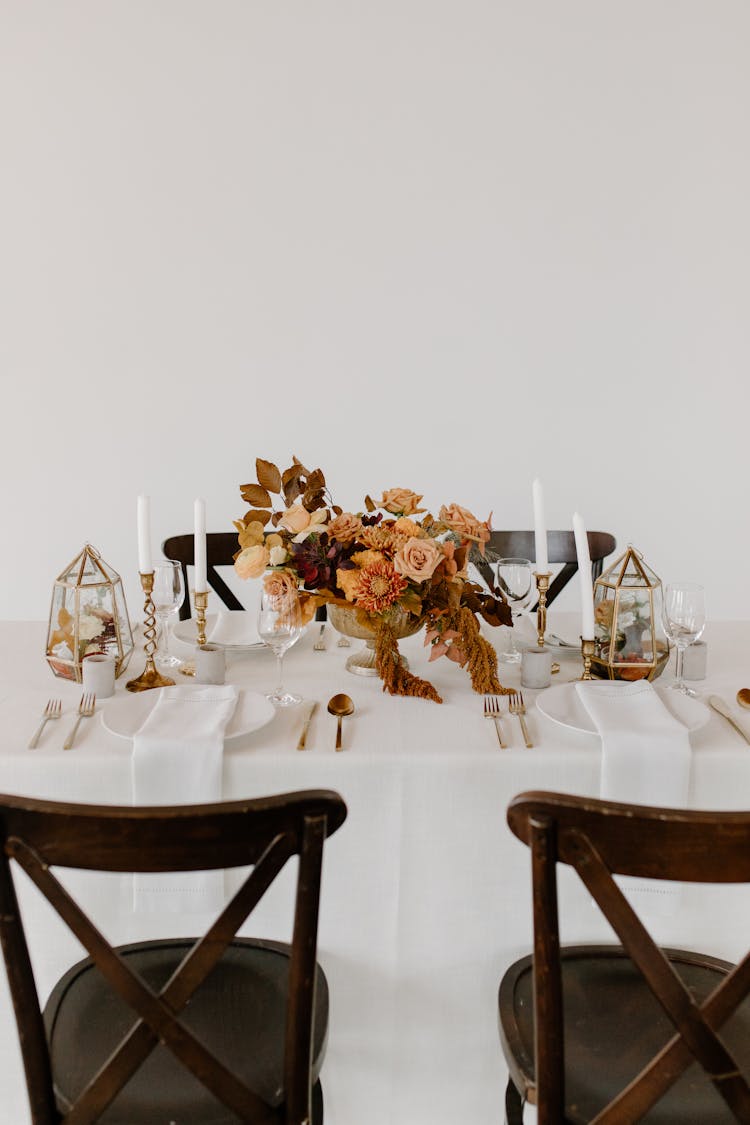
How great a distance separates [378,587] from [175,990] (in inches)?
29.7

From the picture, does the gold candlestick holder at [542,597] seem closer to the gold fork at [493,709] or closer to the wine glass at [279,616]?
the gold fork at [493,709]

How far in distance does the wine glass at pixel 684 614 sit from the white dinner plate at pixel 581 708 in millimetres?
89

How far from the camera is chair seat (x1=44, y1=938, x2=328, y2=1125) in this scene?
3.66ft

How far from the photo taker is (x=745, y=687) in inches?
69.2

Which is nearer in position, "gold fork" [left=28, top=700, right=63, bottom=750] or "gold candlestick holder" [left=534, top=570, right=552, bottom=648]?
"gold fork" [left=28, top=700, right=63, bottom=750]

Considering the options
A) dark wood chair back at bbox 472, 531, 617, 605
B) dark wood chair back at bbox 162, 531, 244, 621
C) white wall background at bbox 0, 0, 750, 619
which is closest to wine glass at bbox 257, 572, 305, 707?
dark wood chair back at bbox 162, 531, 244, 621

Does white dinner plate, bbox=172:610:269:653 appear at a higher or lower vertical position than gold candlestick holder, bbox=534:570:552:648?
lower

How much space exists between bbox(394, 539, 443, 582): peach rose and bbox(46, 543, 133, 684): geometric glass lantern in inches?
22.3

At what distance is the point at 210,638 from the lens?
198 centimetres

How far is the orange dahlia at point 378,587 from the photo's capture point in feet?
5.19

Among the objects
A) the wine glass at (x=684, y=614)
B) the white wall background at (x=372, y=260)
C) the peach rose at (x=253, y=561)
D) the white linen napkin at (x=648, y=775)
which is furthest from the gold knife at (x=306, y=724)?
the white wall background at (x=372, y=260)

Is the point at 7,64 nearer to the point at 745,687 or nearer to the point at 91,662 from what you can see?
Result: the point at 91,662

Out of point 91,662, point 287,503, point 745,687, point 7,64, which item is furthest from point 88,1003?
point 7,64

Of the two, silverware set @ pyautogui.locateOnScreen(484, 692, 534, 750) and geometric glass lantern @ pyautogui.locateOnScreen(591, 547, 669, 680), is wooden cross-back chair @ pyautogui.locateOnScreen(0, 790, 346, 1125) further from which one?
geometric glass lantern @ pyautogui.locateOnScreen(591, 547, 669, 680)
